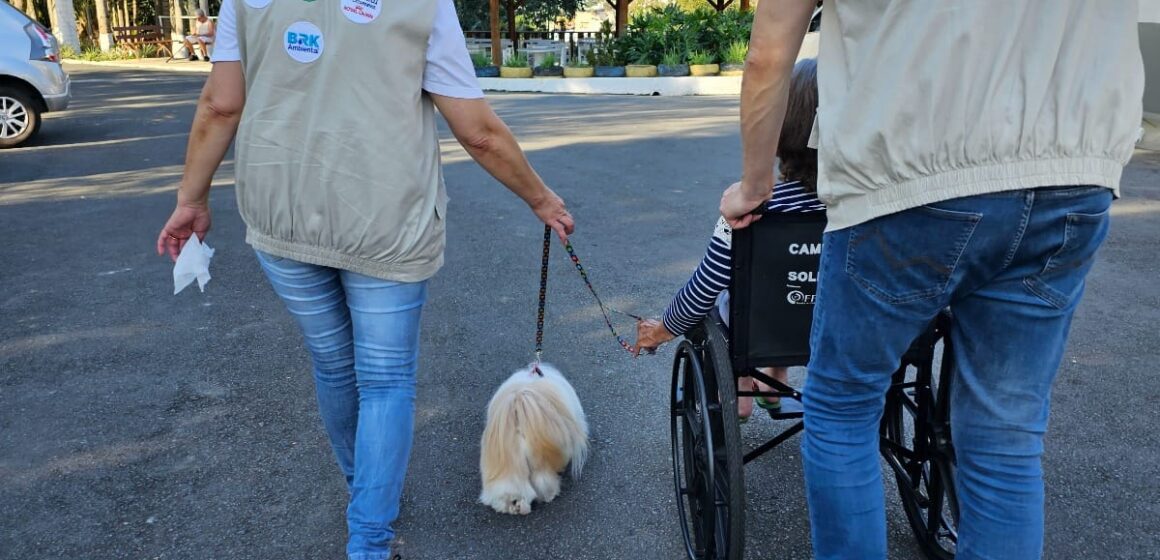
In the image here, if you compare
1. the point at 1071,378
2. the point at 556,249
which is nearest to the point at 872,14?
the point at 1071,378

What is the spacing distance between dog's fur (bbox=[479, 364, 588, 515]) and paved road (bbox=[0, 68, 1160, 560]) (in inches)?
4.0

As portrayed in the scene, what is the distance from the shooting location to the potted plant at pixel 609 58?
778 inches

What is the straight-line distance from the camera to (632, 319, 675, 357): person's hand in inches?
104

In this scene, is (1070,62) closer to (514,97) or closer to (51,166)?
(51,166)

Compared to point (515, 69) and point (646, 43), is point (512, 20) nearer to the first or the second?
point (515, 69)

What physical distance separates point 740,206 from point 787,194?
21 centimetres

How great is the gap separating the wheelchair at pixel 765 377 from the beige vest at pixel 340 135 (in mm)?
835

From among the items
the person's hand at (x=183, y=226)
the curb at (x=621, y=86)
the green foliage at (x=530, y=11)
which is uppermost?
the green foliage at (x=530, y=11)

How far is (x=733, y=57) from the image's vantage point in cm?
1964

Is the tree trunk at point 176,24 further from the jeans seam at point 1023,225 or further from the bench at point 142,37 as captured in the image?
the jeans seam at point 1023,225

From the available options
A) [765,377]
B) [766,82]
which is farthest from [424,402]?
[766,82]

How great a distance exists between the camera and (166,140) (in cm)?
1131

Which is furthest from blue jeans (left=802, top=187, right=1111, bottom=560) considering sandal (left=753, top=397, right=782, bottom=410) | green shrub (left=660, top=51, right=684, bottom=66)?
green shrub (left=660, top=51, right=684, bottom=66)

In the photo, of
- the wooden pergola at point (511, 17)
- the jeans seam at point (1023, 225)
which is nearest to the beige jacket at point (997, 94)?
the jeans seam at point (1023, 225)
